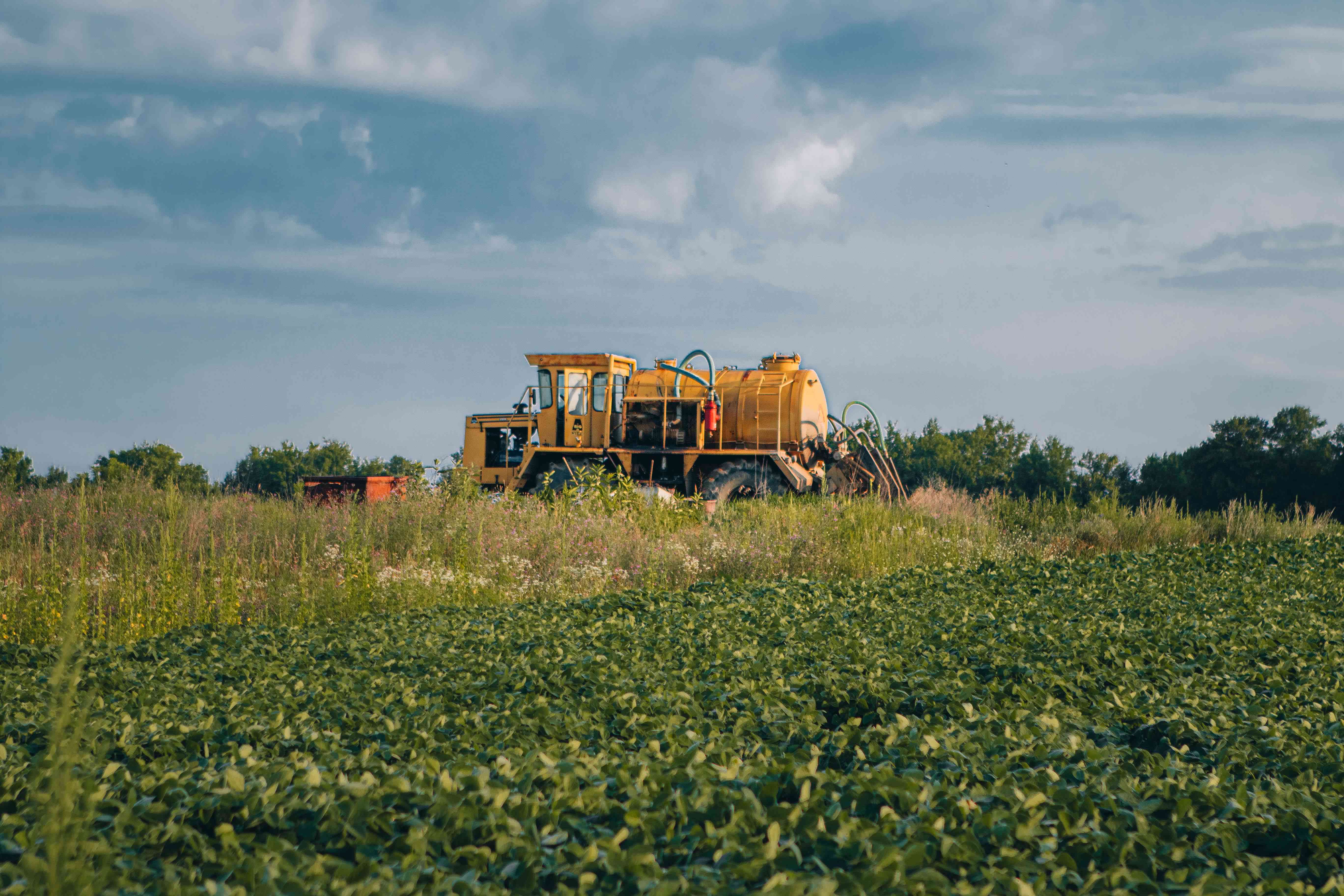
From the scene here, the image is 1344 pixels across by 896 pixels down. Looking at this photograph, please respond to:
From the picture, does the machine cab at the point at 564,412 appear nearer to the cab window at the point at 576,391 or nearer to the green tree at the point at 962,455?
the cab window at the point at 576,391

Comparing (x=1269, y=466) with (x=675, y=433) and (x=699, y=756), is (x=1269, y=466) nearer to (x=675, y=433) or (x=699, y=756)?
(x=675, y=433)

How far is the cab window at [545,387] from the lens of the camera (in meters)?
18.3

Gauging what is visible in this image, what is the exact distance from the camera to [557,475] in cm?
1777

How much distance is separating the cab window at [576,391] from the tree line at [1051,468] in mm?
3552

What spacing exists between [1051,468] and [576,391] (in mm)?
17394

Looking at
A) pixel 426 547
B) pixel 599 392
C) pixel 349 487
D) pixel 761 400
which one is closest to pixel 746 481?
pixel 761 400

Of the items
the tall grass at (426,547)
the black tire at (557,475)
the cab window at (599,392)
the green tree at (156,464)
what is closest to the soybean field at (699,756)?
the tall grass at (426,547)

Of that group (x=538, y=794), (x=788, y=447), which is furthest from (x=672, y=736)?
(x=788, y=447)

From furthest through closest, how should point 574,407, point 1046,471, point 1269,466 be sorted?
point 1046,471 → point 1269,466 → point 574,407

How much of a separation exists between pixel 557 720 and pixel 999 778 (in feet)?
6.24

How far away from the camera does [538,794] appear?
10.1 ft

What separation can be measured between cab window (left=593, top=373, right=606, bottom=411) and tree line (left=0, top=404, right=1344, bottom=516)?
4006 millimetres

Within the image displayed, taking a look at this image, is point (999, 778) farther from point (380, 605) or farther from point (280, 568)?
point (280, 568)

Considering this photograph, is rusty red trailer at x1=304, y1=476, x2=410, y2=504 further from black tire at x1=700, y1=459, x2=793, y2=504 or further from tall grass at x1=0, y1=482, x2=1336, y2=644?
black tire at x1=700, y1=459, x2=793, y2=504
